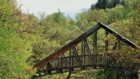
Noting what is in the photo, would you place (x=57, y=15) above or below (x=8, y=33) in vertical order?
above

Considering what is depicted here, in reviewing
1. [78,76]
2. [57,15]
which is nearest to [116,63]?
[78,76]

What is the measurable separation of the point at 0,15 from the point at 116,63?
51.5 feet

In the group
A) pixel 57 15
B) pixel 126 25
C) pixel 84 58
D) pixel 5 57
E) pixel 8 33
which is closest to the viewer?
pixel 5 57

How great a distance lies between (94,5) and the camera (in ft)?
339

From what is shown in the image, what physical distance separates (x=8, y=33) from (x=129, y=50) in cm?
1105

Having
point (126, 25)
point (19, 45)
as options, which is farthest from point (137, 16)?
point (19, 45)

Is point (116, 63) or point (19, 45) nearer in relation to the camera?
point (19, 45)

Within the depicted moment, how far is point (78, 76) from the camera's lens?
4700 centimetres

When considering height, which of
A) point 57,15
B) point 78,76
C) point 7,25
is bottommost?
point 78,76

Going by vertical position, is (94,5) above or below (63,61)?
above

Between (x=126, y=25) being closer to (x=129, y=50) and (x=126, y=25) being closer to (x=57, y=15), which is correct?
(x=129, y=50)

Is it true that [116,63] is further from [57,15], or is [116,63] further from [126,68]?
[57,15]

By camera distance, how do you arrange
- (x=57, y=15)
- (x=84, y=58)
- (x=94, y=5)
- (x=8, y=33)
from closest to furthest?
(x=8, y=33) < (x=84, y=58) < (x=57, y=15) < (x=94, y=5)

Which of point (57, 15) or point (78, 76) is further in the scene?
point (57, 15)
